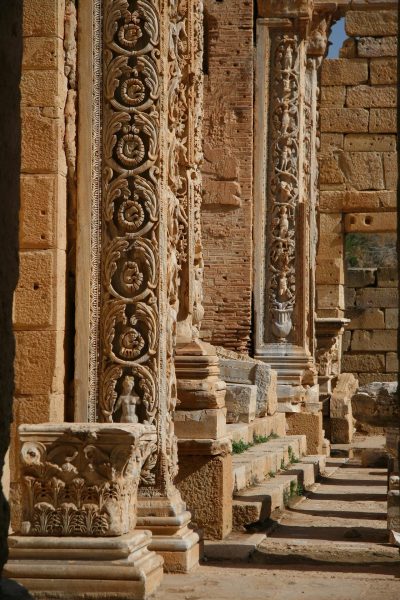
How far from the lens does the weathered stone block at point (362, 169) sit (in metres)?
23.9

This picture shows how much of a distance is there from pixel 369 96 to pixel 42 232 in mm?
17008

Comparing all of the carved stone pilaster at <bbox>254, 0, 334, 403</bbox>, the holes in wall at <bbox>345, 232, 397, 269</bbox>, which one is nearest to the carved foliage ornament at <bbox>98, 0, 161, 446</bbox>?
the carved stone pilaster at <bbox>254, 0, 334, 403</bbox>

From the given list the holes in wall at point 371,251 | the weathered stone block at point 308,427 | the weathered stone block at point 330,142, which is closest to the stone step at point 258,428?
the weathered stone block at point 308,427

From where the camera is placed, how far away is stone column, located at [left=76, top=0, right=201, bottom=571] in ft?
26.6

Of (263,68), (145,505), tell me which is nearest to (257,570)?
(145,505)

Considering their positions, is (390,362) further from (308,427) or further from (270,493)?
(270,493)

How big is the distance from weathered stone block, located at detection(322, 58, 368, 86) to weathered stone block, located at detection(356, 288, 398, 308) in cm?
431

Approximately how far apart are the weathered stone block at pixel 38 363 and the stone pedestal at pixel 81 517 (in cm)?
75

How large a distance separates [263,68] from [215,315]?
10.9 ft

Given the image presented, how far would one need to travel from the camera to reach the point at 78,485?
7.12 meters

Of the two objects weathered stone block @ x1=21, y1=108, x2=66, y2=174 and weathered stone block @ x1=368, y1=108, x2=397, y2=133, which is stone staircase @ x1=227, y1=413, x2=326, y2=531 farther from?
weathered stone block @ x1=368, y1=108, x2=397, y2=133

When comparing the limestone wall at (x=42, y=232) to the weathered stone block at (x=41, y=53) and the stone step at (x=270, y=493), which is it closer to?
the weathered stone block at (x=41, y=53)

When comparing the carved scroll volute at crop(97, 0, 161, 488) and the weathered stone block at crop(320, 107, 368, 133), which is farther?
the weathered stone block at crop(320, 107, 368, 133)

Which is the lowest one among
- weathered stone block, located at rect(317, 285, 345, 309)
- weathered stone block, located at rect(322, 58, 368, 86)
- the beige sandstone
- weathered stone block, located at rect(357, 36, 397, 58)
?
weathered stone block, located at rect(317, 285, 345, 309)
